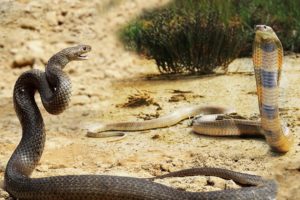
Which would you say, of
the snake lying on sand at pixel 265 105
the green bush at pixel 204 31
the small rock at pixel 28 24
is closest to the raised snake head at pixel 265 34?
the snake lying on sand at pixel 265 105

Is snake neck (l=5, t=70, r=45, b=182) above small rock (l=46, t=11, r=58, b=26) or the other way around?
above

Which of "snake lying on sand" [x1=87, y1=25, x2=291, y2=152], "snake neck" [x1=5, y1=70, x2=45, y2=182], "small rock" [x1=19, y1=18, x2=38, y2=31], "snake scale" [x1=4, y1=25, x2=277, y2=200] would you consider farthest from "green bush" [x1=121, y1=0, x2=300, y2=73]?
"snake neck" [x1=5, y1=70, x2=45, y2=182]

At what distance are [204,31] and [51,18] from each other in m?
2.86

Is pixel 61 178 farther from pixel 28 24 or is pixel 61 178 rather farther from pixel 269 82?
pixel 28 24

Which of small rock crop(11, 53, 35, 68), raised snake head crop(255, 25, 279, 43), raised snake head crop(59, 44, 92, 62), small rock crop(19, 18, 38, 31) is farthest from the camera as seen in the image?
small rock crop(19, 18, 38, 31)

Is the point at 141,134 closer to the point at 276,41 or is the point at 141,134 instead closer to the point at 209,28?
the point at 276,41

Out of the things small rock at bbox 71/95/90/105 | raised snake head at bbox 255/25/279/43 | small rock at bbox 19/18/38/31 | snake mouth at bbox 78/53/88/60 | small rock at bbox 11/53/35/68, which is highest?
raised snake head at bbox 255/25/279/43

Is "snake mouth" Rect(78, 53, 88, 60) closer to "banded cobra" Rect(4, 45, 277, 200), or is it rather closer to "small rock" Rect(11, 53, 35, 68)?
"banded cobra" Rect(4, 45, 277, 200)

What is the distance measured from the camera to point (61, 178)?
453 centimetres

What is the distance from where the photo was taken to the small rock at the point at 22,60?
1089cm

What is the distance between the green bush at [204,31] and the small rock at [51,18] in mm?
1617

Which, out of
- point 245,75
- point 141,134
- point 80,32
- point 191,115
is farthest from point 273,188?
point 80,32

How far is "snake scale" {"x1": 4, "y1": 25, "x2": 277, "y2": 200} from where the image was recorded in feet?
14.2

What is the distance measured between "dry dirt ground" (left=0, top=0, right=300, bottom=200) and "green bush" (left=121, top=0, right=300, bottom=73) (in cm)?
33
